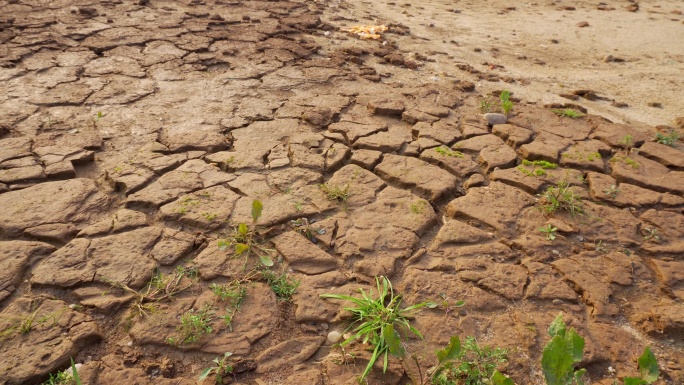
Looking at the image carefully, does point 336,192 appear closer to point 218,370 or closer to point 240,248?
point 240,248

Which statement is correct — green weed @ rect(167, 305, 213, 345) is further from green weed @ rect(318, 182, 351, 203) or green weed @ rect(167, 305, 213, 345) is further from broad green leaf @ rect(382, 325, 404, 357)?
green weed @ rect(318, 182, 351, 203)

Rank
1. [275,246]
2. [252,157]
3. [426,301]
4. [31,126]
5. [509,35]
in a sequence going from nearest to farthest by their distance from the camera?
[426,301]
[275,246]
[252,157]
[31,126]
[509,35]

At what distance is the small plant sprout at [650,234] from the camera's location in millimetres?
2626

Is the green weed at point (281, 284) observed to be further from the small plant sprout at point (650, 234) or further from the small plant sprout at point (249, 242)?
the small plant sprout at point (650, 234)

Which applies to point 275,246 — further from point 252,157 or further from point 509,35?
point 509,35

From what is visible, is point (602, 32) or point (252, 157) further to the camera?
point (602, 32)

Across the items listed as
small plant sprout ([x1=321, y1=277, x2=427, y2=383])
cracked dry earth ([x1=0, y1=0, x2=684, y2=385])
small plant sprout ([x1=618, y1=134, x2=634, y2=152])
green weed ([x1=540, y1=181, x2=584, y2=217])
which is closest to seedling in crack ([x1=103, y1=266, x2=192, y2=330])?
cracked dry earth ([x1=0, y1=0, x2=684, y2=385])

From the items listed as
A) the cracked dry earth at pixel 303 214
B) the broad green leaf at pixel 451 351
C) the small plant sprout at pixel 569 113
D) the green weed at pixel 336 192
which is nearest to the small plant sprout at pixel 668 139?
the cracked dry earth at pixel 303 214

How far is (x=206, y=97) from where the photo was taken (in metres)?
3.87

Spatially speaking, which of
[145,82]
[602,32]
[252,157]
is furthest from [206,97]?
[602,32]

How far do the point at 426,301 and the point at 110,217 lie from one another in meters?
1.57

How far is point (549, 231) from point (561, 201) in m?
0.29

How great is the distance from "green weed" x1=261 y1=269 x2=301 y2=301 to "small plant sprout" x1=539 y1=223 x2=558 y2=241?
1.25 m

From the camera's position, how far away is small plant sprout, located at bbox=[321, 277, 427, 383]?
1838 millimetres
